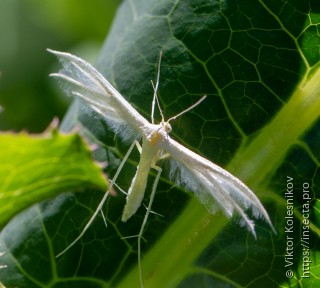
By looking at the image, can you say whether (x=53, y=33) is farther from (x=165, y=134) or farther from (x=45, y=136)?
(x=45, y=136)

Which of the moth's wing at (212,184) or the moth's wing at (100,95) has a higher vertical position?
the moth's wing at (100,95)

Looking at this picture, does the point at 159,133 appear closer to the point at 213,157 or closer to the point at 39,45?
the point at 213,157

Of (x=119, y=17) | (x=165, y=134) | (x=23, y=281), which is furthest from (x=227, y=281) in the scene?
(x=119, y=17)

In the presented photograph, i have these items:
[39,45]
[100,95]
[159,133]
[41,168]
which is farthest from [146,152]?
[39,45]

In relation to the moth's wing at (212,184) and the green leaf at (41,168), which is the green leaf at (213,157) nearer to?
the moth's wing at (212,184)

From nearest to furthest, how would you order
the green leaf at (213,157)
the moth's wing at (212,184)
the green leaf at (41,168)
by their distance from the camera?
the green leaf at (41,168) < the moth's wing at (212,184) < the green leaf at (213,157)

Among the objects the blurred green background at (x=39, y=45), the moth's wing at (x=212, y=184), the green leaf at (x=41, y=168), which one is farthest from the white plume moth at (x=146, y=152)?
the blurred green background at (x=39, y=45)

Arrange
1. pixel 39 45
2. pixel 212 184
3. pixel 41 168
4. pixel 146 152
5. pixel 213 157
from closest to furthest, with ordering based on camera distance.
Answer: pixel 41 168, pixel 212 184, pixel 213 157, pixel 146 152, pixel 39 45

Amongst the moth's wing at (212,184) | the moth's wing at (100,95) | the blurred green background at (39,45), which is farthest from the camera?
the blurred green background at (39,45)
